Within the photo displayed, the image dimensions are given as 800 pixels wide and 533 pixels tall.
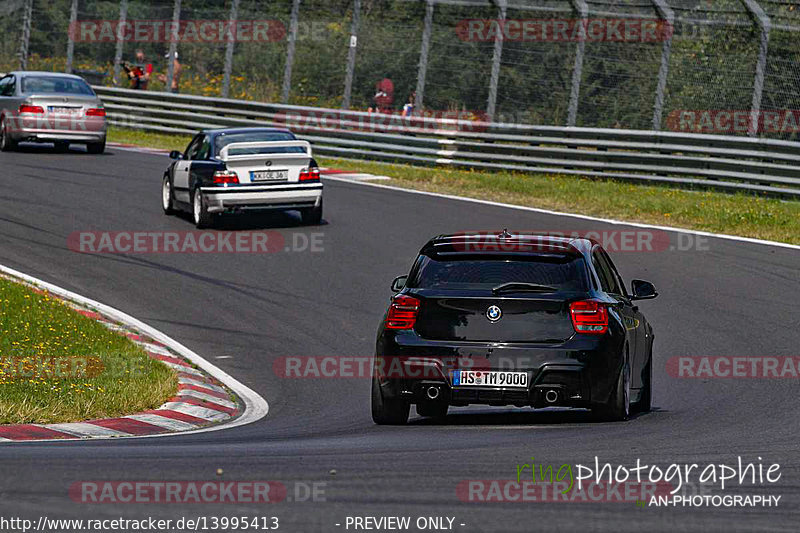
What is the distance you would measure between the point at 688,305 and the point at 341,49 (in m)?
16.8

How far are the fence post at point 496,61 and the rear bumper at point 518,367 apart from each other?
61.1 ft

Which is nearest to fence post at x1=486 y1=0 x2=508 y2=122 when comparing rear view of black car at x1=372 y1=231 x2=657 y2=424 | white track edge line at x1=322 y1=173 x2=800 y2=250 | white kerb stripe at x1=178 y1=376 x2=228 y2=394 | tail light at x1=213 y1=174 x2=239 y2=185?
white track edge line at x1=322 y1=173 x2=800 y2=250

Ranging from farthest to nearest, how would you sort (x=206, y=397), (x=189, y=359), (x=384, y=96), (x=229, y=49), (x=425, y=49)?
(x=229, y=49) < (x=384, y=96) < (x=425, y=49) < (x=189, y=359) < (x=206, y=397)

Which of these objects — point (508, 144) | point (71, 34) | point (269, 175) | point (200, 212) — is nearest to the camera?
point (269, 175)

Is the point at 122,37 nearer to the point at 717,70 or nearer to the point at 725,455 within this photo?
the point at 717,70

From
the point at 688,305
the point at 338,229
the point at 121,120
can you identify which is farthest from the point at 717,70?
the point at 121,120

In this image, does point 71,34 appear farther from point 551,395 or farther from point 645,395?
point 551,395

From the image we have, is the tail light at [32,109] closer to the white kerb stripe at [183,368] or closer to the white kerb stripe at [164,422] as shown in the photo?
the white kerb stripe at [183,368]

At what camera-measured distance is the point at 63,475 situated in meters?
6.99

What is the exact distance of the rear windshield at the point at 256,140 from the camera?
20.4 meters

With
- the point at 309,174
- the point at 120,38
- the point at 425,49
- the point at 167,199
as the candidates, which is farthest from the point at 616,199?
the point at 120,38

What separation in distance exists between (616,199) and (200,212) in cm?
754

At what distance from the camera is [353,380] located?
12.5m

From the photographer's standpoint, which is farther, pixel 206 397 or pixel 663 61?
pixel 663 61
